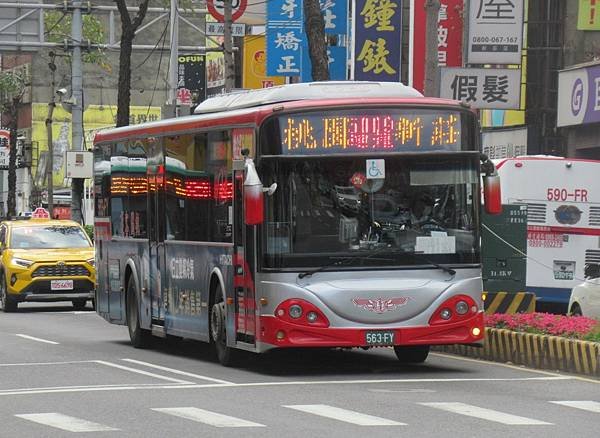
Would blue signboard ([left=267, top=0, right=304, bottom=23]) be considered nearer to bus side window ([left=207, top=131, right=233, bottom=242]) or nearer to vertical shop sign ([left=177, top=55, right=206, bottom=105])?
vertical shop sign ([left=177, top=55, right=206, bottom=105])

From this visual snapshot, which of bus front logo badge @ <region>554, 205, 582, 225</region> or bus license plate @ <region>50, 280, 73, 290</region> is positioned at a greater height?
bus front logo badge @ <region>554, 205, 582, 225</region>

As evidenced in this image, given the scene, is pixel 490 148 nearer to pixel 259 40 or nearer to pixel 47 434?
pixel 259 40

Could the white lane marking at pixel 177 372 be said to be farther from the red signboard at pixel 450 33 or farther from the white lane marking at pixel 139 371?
the red signboard at pixel 450 33

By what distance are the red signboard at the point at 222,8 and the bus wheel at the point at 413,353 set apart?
2257cm

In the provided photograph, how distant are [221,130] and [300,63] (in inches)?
859

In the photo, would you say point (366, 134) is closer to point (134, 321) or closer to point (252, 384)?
point (252, 384)

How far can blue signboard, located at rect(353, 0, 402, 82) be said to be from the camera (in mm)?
39531

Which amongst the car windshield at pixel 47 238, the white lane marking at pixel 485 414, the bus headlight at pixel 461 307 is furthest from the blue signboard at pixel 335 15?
the white lane marking at pixel 485 414

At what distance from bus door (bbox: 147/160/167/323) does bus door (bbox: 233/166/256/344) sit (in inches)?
123

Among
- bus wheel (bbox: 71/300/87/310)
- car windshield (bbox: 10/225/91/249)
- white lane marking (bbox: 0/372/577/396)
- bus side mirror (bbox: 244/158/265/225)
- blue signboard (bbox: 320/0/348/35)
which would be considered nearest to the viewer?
white lane marking (bbox: 0/372/577/396)

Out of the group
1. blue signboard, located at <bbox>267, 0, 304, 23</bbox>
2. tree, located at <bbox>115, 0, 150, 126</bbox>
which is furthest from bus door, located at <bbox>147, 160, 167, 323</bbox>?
tree, located at <bbox>115, 0, 150, 126</bbox>

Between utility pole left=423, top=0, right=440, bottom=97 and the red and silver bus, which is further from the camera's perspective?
utility pole left=423, top=0, right=440, bottom=97

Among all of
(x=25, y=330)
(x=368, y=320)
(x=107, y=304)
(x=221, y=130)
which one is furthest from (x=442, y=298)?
(x=25, y=330)

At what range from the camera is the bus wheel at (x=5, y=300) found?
108 feet
